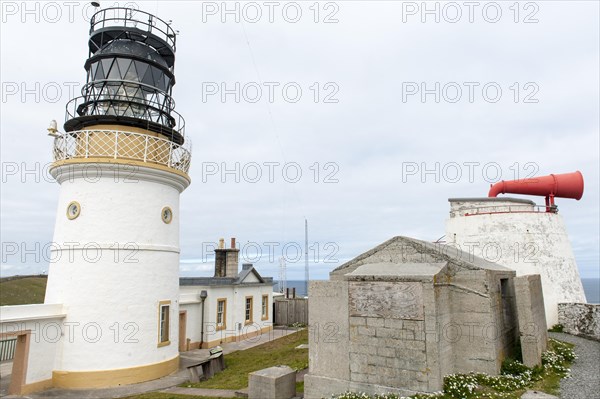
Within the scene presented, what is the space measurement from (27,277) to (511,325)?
49.4 meters

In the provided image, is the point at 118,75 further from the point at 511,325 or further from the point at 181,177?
the point at 511,325

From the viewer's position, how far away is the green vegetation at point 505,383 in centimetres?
857

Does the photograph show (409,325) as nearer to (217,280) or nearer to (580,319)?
(580,319)

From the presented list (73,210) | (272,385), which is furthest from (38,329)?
(272,385)

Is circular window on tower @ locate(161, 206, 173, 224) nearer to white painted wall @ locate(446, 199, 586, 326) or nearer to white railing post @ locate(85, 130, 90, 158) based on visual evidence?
white railing post @ locate(85, 130, 90, 158)

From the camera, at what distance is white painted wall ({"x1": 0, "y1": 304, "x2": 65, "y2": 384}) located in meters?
11.7

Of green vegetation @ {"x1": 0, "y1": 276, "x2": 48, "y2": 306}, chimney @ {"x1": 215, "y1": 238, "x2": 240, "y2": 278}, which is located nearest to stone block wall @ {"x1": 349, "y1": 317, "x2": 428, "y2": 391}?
chimney @ {"x1": 215, "y1": 238, "x2": 240, "y2": 278}

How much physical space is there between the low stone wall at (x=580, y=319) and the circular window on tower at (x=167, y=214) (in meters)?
18.0

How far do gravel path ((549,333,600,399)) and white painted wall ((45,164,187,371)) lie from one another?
12820 mm

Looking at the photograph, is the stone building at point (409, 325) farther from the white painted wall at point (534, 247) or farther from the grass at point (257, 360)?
the white painted wall at point (534, 247)

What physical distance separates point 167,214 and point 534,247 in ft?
57.8

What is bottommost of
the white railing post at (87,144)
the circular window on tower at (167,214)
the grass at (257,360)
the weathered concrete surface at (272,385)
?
the grass at (257,360)

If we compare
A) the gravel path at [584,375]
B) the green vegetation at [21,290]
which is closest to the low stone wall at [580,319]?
the gravel path at [584,375]

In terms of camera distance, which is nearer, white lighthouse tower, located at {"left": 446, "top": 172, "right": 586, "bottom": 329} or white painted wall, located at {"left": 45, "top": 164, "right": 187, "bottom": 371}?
white painted wall, located at {"left": 45, "top": 164, "right": 187, "bottom": 371}
